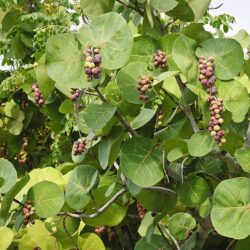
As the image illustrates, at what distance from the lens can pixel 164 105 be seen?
1420 mm

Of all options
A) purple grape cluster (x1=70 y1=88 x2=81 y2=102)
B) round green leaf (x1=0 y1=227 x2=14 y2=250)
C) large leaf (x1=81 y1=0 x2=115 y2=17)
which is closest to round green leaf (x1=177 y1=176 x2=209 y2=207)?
purple grape cluster (x1=70 y1=88 x2=81 y2=102)

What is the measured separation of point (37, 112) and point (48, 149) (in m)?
0.19

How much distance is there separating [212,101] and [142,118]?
0.20 metres

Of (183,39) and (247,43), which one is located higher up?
(183,39)

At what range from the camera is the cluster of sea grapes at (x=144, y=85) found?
1.20 metres

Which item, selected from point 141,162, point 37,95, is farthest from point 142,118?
point 37,95

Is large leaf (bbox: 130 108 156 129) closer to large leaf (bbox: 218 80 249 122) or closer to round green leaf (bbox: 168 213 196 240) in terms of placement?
→ large leaf (bbox: 218 80 249 122)

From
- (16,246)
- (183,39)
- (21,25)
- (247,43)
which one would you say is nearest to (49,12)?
(21,25)

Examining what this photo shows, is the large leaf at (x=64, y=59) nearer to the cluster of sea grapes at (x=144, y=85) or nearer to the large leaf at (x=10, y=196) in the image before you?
the cluster of sea grapes at (x=144, y=85)

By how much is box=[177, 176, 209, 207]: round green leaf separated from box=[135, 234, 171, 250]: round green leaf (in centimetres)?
21

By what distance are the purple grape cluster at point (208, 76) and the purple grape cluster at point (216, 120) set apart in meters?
0.03

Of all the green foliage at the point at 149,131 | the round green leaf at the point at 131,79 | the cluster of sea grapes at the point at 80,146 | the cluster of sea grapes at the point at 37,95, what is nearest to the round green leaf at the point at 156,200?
the green foliage at the point at 149,131

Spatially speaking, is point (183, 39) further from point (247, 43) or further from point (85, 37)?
point (247, 43)

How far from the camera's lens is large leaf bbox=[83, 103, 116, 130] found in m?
1.21
